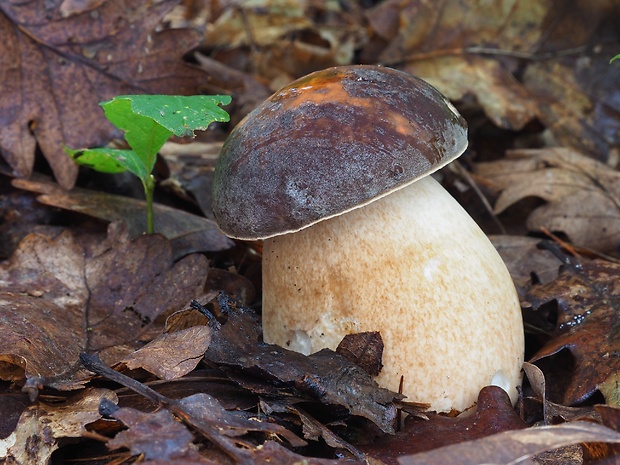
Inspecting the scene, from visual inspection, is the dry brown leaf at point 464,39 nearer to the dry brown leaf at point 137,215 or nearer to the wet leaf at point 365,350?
the dry brown leaf at point 137,215

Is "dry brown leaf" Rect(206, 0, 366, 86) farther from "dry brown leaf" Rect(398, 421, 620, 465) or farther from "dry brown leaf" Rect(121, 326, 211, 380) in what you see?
"dry brown leaf" Rect(398, 421, 620, 465)

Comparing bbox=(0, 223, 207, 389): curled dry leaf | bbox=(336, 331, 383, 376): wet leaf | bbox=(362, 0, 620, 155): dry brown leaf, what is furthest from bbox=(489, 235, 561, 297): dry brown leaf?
bbox=(362, 0, 620, 155): dry brown leaf

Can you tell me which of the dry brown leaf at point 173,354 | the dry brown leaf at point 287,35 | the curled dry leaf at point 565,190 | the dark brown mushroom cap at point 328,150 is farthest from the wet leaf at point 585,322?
the dry brown leaf at point 287,35

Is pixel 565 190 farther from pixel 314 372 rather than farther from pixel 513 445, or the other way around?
pixel 513 445

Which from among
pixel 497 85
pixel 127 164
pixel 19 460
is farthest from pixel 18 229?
pixel 497 85

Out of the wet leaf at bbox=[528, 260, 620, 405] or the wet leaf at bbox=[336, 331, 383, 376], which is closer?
the wet leaf at bbox=[336, 331, 383, 376]

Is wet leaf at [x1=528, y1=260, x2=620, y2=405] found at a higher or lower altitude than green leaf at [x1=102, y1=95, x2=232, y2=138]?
lower

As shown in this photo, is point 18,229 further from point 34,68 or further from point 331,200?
point 331,200
